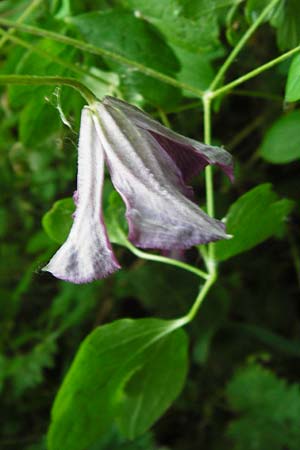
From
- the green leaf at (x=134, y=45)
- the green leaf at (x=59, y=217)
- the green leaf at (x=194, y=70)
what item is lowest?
the green leaf at (x=59, y=217)

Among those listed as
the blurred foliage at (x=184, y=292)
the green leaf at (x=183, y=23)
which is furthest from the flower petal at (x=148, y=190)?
the blurred foliage at (x=184, y=292)

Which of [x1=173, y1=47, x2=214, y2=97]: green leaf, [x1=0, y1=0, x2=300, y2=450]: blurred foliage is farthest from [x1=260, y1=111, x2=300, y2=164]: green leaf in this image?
[x1=173, y1=47, x2=214, y2=97]: green leaf

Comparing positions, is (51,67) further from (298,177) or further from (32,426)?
(32,426)

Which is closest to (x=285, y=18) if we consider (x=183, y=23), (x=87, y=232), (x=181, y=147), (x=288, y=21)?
(x=288, y=21)

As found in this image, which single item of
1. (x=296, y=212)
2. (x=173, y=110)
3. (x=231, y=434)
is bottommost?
(x=231, y=434)

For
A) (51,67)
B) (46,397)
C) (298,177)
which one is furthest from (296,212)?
(46,397)

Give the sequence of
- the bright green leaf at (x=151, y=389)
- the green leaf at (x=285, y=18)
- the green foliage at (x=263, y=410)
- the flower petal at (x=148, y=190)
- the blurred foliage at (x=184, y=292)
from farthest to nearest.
Result: the green foliage at (x=263, y=410) → the blurred foliage at (x=184, y=292) → the bright green leaf at (x=151, y=389) → the green leaf at (x=285, y=18) → the flower petal at (x=148, y=190)

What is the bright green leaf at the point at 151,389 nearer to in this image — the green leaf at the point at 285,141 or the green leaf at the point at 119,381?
the green leaf at the point at 119,381

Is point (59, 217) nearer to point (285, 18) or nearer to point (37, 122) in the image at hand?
point (37, 122)
